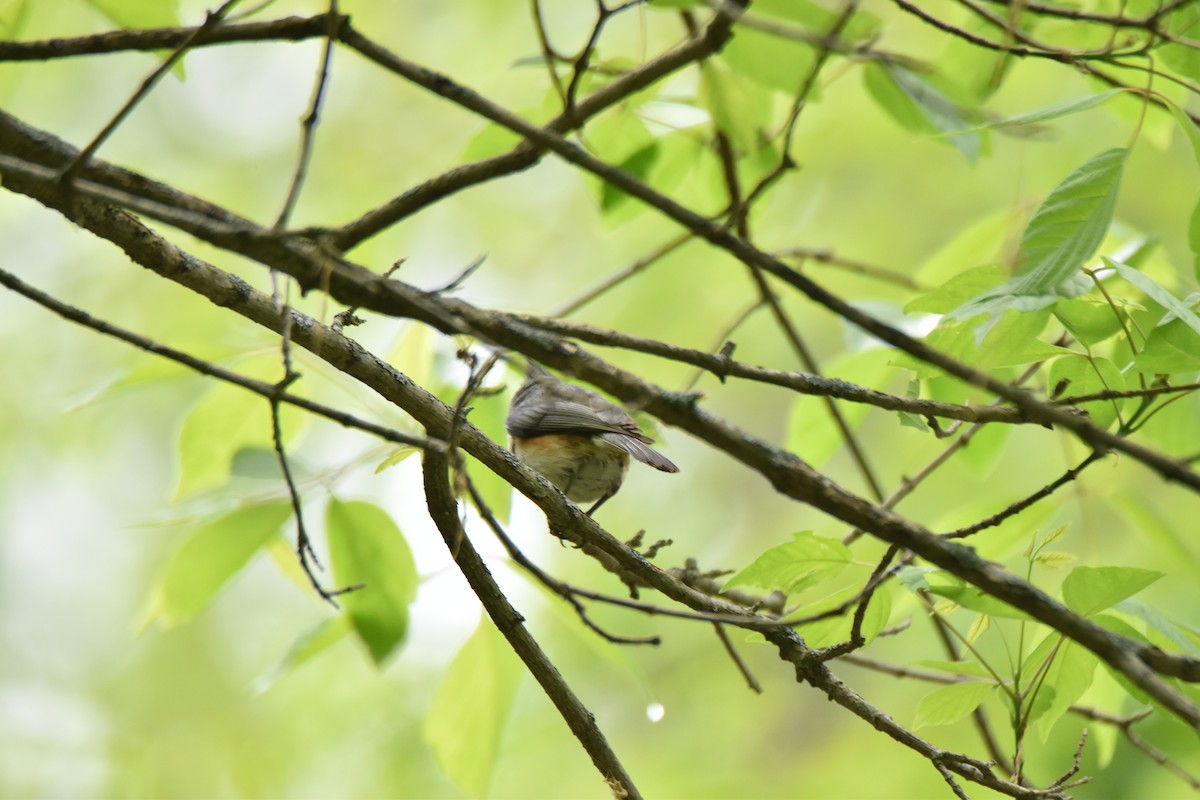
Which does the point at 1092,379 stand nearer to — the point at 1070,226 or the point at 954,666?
the point at 1070,226


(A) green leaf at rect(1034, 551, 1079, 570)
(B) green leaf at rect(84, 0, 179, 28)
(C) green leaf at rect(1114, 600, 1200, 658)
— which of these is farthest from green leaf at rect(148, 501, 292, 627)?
(C) green leaf at rect(1114, 600, 1200, 658)

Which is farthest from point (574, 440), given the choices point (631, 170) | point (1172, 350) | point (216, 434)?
point (1172, 350)

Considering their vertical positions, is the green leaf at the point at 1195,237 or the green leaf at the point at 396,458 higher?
the green leaf at the point at 396,458

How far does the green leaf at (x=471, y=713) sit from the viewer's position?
2.40 metres

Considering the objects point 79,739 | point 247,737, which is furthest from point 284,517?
point 79,739

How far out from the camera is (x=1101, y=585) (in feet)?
4.74

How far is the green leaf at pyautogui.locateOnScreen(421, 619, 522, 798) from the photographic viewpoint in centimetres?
240

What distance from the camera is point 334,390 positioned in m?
5.57

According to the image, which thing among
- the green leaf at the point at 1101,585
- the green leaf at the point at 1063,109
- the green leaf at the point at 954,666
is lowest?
the green leaf at the point at 1101,585

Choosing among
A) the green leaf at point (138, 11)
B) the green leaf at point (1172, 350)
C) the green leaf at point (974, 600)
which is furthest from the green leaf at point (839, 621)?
the green leaf at point (138, 11)

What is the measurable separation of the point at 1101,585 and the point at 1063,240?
0.51m

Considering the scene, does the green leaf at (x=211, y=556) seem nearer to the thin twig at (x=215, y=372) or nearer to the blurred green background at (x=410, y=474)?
the thin twig at (x=215, y=372)

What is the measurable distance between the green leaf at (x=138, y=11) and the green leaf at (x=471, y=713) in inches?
59.8

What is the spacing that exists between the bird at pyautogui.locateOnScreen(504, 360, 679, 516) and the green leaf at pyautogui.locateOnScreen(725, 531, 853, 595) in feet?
4.68
